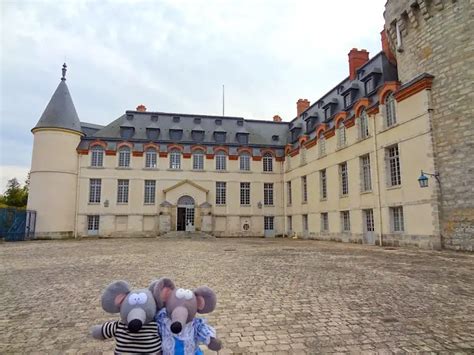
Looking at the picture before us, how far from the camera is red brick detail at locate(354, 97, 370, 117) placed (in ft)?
66.8

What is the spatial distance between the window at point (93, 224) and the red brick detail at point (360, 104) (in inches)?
963

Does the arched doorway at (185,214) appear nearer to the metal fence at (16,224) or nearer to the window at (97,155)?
the window at (97,155)

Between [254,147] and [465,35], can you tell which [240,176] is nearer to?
[254,147]

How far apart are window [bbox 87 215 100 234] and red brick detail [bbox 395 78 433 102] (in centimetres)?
2691

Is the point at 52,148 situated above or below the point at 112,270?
above

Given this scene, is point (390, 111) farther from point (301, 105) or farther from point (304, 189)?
point (301, 105)

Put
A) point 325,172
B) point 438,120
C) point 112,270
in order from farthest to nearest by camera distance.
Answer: point 325,172, point 438,120, point 112,270

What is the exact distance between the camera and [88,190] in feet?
101

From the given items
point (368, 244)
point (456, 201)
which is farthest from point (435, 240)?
point (368, 244)

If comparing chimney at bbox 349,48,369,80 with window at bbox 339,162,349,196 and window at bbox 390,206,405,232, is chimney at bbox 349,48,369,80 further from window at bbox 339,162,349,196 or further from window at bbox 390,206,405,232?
window at bbox 390,206,405,232

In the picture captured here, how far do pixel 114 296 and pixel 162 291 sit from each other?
1.27 ft

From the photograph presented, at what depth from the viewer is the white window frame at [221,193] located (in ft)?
108

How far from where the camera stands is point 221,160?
3347cm

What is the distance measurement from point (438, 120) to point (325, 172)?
35.4 feet
